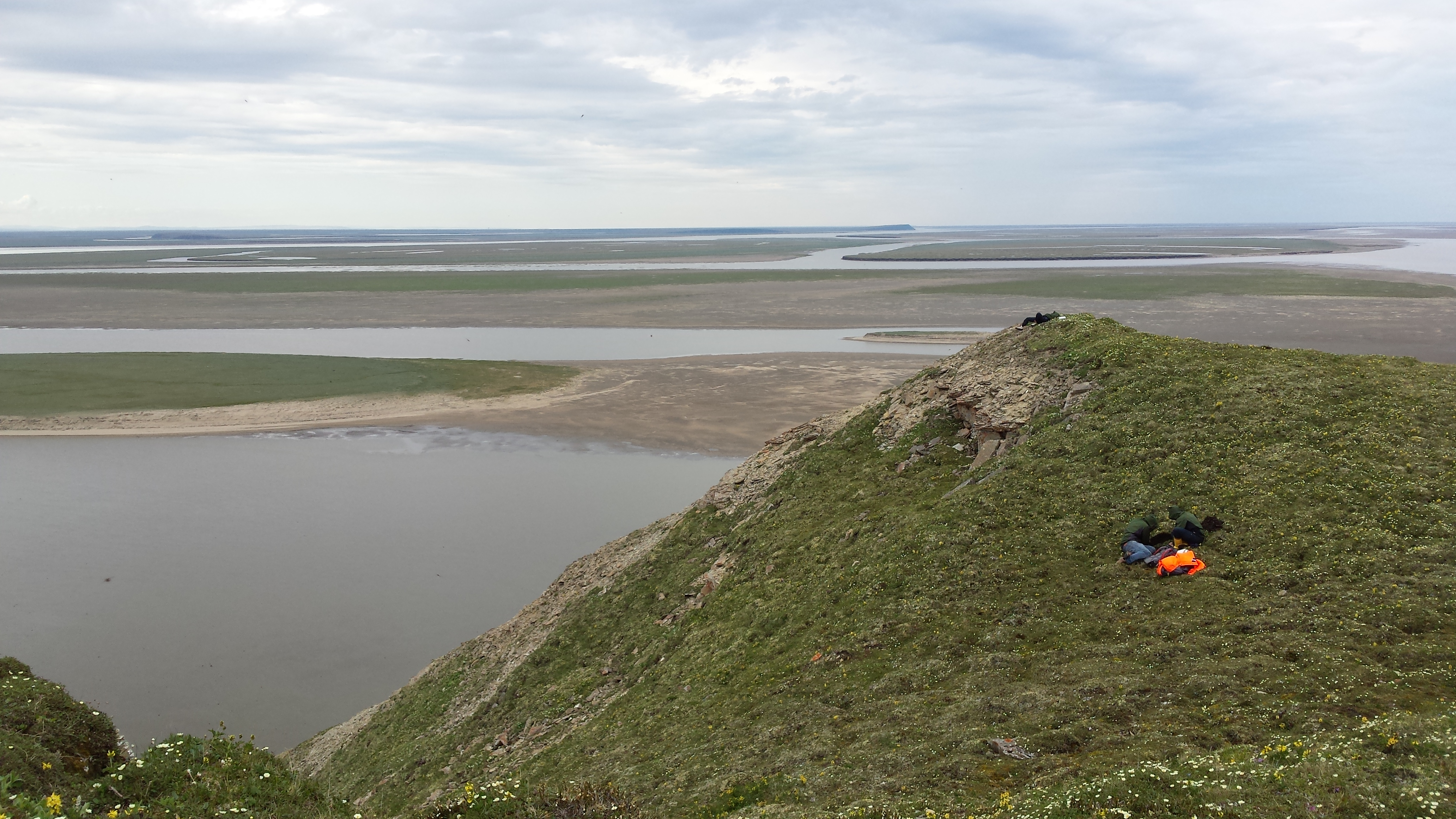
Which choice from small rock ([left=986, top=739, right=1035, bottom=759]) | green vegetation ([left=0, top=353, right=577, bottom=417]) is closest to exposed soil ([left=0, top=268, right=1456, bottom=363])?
green vegetation ([left=0, top=353, right=577, bottom=417])

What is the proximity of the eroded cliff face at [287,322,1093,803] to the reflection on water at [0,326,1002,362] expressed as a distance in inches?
1881

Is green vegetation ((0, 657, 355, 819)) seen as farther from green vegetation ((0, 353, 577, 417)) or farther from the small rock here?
green vegetation ((0, 353, 577, 417))

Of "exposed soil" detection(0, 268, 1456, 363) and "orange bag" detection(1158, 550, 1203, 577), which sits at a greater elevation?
"exposed soil" detection(0, 268, 1456, 363)

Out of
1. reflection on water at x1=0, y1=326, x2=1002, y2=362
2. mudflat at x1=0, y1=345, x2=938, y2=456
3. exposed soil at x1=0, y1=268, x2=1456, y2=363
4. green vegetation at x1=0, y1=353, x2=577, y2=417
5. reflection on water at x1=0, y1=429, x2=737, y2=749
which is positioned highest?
exposed soil at x1=0, y1=268, x2=1456, y2=363

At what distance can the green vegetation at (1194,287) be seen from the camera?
342ft

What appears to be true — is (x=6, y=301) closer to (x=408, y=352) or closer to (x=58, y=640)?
(x=408, y=352)

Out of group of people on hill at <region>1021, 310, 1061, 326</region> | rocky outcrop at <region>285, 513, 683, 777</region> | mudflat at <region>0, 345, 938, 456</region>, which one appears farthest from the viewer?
mudflat at <region>0, 345, 938, 456</region>

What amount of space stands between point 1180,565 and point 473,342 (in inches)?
2976

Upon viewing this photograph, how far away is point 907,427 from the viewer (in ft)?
81.6

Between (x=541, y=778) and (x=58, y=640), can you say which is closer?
(x=541, y=778)

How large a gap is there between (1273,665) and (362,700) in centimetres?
2208

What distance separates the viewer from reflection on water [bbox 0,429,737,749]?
2456 centimetres

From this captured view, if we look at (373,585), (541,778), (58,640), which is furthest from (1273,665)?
(58,640)

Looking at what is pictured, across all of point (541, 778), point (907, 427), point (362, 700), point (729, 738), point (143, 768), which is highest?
point (907, 427)
